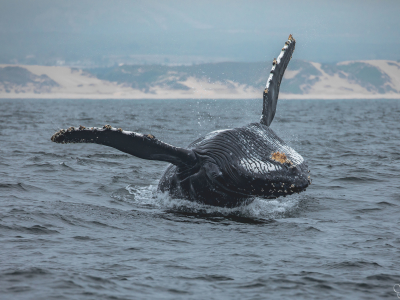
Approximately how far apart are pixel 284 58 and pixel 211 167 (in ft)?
12.7

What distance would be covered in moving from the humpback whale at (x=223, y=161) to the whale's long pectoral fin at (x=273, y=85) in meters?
1.00

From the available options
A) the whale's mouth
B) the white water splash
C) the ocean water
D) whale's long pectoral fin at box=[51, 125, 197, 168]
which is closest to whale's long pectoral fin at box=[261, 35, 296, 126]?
the white water splash

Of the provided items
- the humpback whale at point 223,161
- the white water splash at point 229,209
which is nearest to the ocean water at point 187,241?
the white water splash at point 229,209

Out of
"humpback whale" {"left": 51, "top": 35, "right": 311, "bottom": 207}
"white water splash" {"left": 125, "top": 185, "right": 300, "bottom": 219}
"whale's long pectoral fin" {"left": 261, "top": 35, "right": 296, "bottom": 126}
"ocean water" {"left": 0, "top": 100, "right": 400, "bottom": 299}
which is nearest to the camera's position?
"ocean water" {"left": 0, "top": 100, "right": 400, "bottom": 299}

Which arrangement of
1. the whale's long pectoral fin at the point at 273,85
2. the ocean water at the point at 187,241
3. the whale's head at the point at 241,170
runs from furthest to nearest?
1. the whale's long pectoral fin at the point at 273,85
2. the whale's head at the point at 241,170
3. the ocean water at the point at 187,241

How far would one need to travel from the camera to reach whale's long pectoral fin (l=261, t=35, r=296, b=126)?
396 inches

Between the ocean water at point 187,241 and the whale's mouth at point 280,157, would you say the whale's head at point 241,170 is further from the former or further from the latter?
the ocean water at point 187,241

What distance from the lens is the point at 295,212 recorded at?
349 inches

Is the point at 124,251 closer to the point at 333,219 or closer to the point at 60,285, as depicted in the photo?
the point at 60,285

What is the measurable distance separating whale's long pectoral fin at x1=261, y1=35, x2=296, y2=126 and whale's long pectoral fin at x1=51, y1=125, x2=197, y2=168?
2.59 metres

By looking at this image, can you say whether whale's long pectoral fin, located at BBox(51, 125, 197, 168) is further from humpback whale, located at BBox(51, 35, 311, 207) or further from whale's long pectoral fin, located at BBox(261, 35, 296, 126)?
whale's long pectoral fin, located at BBox(261, 35, 296, 126)

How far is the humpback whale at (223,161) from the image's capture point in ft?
25.0

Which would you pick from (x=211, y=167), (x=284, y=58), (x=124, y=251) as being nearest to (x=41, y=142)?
(x=284, y=58)

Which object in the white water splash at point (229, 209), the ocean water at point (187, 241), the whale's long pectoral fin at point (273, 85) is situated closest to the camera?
the ocean water at point (187, 241)
